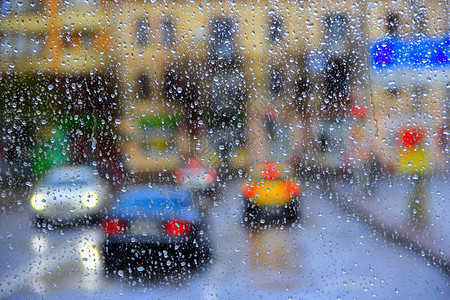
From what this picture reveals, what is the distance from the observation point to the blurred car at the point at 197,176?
1.72 metres

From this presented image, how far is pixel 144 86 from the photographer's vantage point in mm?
1709

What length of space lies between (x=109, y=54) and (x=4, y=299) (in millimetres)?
1235

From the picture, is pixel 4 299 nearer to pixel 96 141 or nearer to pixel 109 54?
pixel 96 141

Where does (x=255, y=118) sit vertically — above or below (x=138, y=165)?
above

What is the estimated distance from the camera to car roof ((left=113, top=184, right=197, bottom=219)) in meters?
1.71

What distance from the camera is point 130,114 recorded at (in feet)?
5.62

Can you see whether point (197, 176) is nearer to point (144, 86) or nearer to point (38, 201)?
point (144, 86)

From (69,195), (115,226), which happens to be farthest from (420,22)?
(69,195)

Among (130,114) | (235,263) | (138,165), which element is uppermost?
(130,114)

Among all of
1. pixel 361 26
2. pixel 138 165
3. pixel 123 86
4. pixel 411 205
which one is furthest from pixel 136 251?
pixel 361 26

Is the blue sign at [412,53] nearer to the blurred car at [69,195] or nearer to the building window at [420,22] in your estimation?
the building window at [420,22]

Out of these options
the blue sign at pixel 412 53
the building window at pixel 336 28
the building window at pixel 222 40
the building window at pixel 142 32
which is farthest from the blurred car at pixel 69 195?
the blue sign at pixel 412 53

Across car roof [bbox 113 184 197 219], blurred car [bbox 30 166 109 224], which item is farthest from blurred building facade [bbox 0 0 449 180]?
blurred car [bbox 30 166 109 224]

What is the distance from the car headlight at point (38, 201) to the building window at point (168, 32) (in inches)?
36.6
